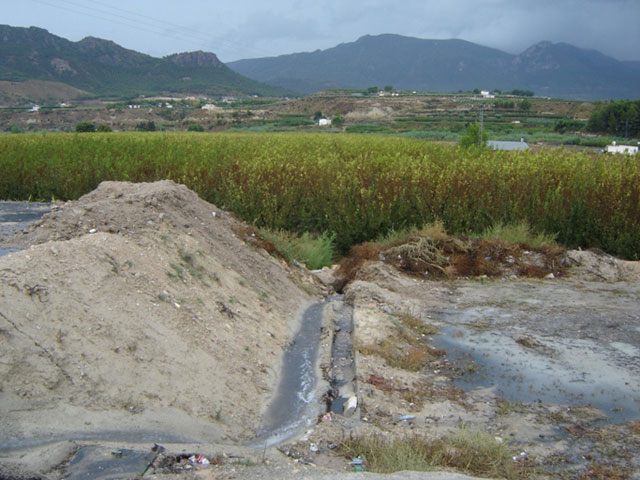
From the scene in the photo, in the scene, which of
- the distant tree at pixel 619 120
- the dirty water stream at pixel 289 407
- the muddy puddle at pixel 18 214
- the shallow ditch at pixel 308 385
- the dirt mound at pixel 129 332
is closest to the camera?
the dirty water stream at pixel 289 407

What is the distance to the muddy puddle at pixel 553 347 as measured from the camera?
19.1 ft

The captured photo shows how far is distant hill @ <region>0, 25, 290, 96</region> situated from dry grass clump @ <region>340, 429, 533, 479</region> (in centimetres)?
10160

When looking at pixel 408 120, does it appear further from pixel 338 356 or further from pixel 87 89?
pixel 338 356

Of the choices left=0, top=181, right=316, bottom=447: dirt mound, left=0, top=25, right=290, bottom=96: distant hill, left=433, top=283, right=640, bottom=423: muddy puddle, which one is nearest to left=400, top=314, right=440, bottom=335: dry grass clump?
left=433, top=283, right=640, bottom=423: muddy puddle

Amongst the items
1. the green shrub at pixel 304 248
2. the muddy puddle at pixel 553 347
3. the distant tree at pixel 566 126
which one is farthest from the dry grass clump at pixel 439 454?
the distant tree at pixel 566 126

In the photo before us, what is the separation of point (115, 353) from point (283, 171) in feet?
29.4

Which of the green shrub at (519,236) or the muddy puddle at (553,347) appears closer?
the muddy puddle at (553,347)

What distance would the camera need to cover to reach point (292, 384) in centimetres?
605

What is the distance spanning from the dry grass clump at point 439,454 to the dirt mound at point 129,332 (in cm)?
106

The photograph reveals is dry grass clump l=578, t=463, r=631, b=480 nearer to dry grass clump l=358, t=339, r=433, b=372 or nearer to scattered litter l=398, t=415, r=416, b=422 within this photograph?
scattered litter l=398, t=415, r=416, b=422

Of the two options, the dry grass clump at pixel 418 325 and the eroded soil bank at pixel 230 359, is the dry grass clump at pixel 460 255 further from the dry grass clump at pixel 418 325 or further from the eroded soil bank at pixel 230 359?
the dry grass clump at pixel 418 325

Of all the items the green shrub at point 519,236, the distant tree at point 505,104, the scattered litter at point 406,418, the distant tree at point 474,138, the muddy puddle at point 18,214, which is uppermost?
the distant tree at point 505,104

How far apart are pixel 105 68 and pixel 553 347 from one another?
415ft

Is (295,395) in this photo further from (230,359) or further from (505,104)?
(505,104)
